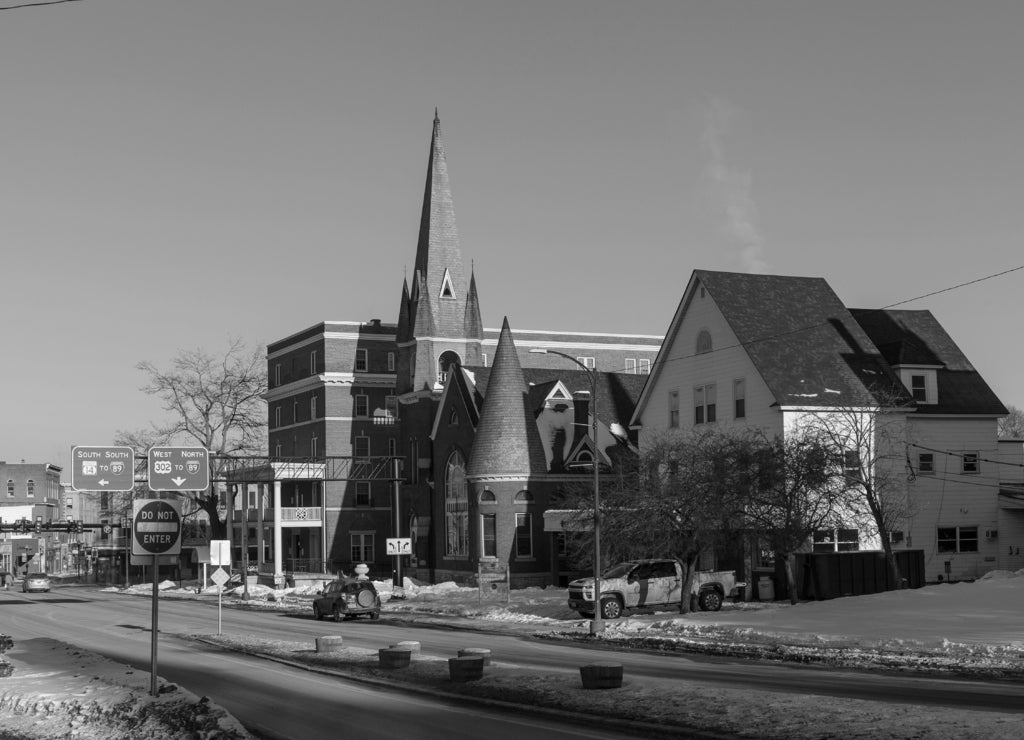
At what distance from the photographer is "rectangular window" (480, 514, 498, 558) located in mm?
62406

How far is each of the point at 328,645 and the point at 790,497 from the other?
17.4m

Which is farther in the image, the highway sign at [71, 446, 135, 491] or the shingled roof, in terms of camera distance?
the shingled roof

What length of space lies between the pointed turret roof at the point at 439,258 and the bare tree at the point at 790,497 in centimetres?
4226

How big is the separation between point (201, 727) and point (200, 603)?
4864 cm

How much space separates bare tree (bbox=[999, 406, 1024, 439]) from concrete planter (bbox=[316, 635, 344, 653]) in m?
111

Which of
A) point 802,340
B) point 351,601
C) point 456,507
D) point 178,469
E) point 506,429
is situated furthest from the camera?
point 456,507

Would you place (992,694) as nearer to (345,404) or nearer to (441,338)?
(441,338)

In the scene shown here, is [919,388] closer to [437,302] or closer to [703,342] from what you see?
[703,342]

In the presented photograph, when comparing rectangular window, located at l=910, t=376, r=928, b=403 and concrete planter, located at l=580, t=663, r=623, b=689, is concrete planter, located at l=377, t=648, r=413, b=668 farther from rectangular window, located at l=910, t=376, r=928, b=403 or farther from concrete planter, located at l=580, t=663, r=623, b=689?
rectangular window, located at l=910, t=376, r=928, b=403

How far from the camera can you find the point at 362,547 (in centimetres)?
8712

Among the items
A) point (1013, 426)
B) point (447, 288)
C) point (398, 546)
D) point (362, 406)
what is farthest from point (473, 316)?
point (1013, 426)

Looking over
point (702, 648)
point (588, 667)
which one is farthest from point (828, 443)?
point (588, 667)

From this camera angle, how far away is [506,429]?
62406mm

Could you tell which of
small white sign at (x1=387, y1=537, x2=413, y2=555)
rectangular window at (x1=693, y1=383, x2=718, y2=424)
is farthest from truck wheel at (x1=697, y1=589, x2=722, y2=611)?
small white sign at (x1=387, y1=537, x2=413, y2=555)
